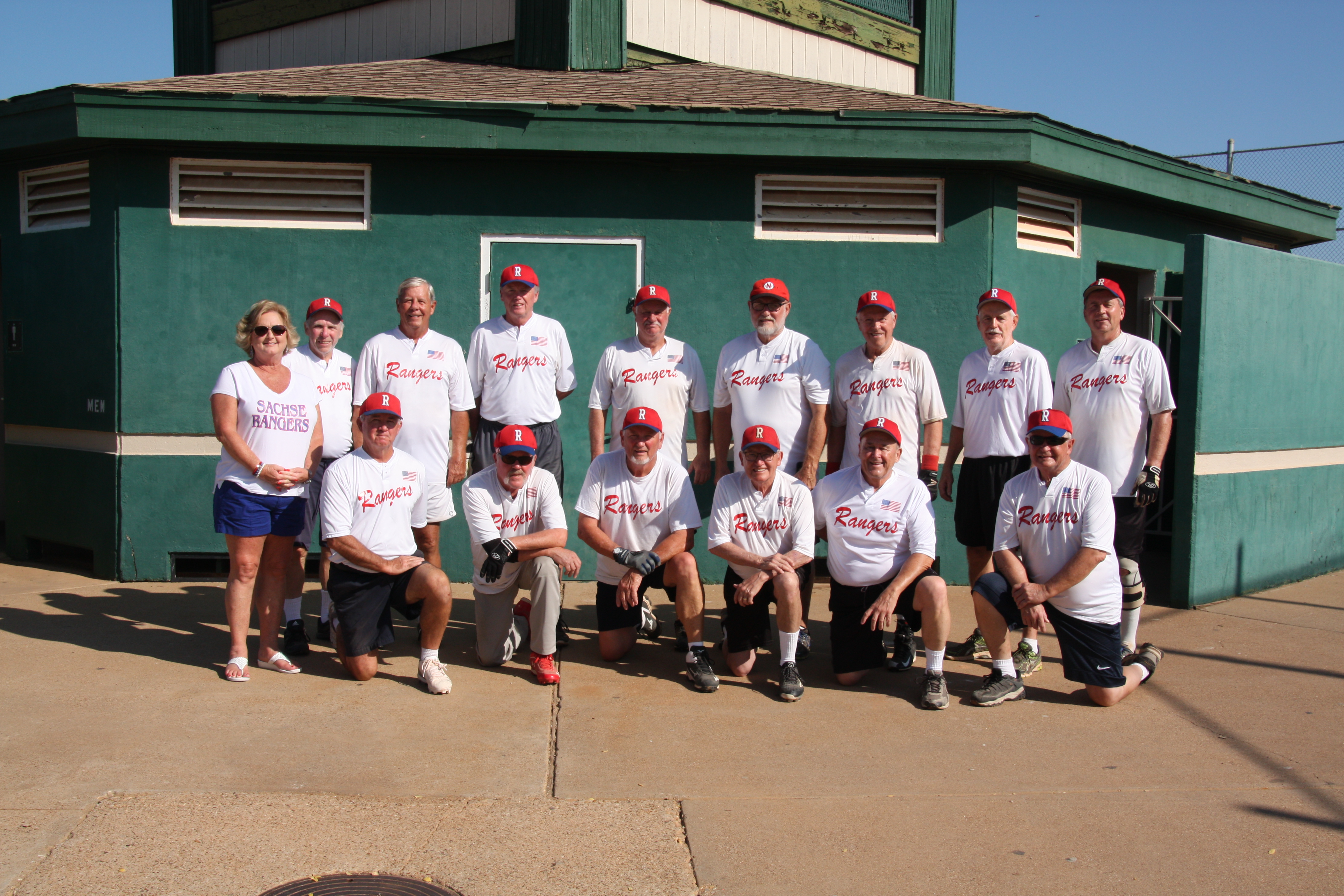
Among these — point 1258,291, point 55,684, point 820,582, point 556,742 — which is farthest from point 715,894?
point 1258,291

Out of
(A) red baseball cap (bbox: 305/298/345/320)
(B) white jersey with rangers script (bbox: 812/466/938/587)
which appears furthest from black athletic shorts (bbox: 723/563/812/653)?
(A) red baseball cap (bbox: 305/298/345/320)

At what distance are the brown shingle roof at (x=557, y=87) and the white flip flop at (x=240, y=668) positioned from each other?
3.69 meters

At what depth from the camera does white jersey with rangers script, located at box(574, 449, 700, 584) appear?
17.6ft

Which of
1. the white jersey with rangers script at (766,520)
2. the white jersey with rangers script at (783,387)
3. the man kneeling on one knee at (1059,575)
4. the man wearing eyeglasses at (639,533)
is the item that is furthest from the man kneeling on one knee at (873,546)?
the man wearing eyeglasses at (639,533)

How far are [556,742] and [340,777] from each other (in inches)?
34.0

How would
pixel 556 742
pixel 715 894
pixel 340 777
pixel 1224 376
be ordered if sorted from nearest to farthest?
pixel 715 894 → pixel 340 777 → pixel 556 742 → pixel 1224 376

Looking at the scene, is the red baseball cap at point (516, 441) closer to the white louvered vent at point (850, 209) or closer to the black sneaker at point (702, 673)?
the black sneaker at point (702, 673)

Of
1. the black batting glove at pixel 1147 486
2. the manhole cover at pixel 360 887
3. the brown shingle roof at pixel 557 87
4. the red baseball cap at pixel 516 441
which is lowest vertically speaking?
the manhole cover at pixel 360 887

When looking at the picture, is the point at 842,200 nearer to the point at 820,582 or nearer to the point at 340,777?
the point at 820,582

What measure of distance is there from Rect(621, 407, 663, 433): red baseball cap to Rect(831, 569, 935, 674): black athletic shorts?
117cm

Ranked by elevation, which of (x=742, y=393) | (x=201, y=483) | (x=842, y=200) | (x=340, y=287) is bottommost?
(x=201, y=483)

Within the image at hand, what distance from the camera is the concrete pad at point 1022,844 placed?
10.3 ft

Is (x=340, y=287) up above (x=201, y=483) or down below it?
above

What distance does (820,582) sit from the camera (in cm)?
774
